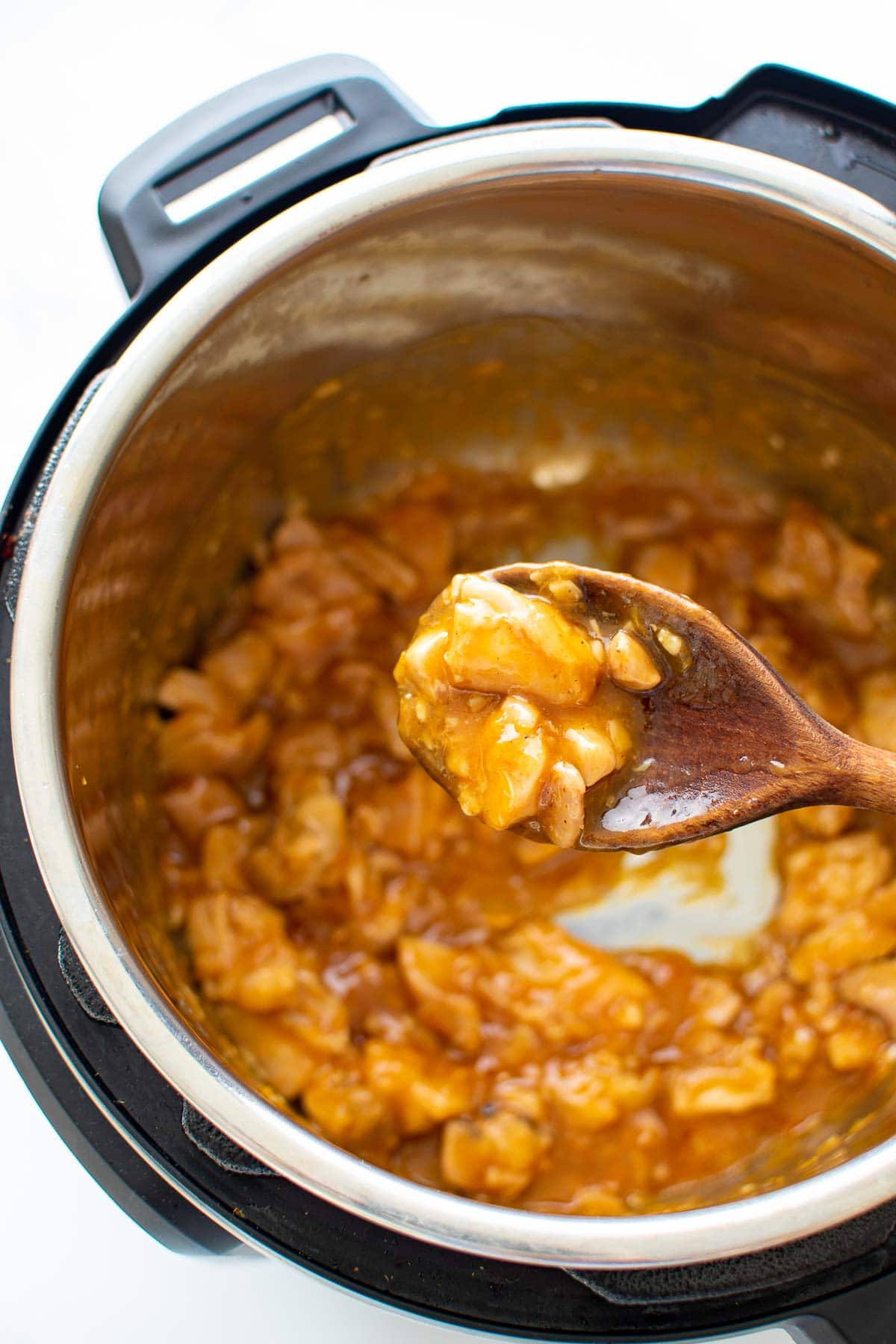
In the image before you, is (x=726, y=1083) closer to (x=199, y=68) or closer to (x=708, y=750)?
(x=708, y=750)

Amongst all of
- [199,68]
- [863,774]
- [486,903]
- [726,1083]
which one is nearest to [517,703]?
[863,774]

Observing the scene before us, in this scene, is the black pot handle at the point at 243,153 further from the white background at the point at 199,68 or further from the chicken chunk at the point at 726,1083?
the chicken chunk at the point at 726,1083

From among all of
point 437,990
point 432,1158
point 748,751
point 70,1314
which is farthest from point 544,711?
point 70,1314

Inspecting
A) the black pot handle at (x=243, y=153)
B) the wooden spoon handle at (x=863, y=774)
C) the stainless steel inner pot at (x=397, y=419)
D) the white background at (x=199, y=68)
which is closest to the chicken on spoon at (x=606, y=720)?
the wooden spoon handle at (x=863, y=774)

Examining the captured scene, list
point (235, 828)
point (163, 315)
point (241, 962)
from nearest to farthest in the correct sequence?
point (163, 315) < point (241, 962) < point (235, 828)

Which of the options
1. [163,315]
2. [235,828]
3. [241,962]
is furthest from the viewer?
[235,828]

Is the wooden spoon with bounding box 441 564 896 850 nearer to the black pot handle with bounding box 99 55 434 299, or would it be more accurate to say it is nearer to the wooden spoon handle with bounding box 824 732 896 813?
the wooden spoon handle with bounding box 824 732 896 813

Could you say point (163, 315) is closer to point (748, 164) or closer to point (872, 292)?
point (748, 164)
